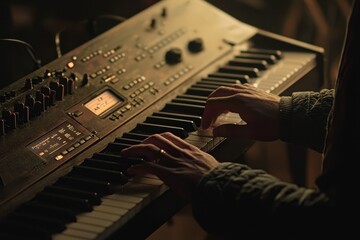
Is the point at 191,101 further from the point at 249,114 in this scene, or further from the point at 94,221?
the point at 94,221

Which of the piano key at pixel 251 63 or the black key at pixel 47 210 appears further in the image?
the piano key at pixel 251 63

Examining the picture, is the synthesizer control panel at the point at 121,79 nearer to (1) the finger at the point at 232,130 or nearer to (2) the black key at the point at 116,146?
(2) the black key at the point at 116,146

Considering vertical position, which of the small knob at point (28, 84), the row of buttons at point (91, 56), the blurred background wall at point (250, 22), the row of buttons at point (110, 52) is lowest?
the blurred background wall at point (250, 22)

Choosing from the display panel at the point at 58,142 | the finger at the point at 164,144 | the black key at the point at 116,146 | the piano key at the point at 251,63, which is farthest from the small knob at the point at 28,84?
the piano key at the point at 251,63

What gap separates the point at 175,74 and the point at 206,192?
2.42 feet

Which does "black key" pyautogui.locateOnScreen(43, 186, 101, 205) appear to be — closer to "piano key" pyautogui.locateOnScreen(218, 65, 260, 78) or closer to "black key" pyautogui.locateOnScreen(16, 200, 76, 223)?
"black key" pyautogui.locateOnScreen(16, 200, 76, 223)

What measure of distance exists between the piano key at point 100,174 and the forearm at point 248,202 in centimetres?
21

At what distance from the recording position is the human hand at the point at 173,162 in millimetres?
1435

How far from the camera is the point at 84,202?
1.41 meters

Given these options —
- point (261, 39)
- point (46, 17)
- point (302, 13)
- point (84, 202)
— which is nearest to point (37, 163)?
point (84, 202)

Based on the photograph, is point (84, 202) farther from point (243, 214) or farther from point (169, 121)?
point (169, 121)

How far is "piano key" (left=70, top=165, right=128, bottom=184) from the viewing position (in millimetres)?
1519

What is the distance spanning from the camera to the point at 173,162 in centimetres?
148

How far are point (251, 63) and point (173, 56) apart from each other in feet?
0.90
